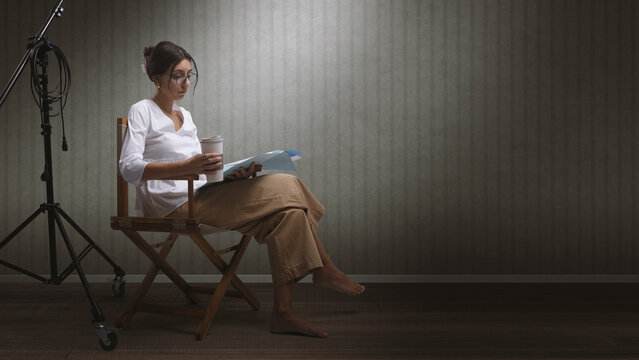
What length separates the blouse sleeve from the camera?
88.6 inches

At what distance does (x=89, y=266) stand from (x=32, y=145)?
765 millimetres

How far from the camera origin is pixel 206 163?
2.14 meters

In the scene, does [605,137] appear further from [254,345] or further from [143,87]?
[143,87]

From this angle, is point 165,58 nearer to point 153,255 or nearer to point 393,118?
point 153,255

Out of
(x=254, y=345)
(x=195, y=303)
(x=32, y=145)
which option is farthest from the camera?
(x=32, y=145)

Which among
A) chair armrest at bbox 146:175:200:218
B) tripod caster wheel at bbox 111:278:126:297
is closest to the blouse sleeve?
chair armrest at bbox 146:175:200:218

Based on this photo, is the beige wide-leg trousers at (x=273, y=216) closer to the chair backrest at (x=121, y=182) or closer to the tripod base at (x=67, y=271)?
the chair backrest at (x=121, y=182)

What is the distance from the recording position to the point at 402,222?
3406 mm

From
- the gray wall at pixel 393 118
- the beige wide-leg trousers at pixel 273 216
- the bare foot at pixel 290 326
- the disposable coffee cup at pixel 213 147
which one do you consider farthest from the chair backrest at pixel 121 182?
the gray wall at pixel 393 118

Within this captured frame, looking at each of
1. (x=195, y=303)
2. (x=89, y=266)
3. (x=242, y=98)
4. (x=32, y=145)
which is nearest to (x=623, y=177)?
(x=242, y=98)

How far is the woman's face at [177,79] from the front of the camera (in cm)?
247

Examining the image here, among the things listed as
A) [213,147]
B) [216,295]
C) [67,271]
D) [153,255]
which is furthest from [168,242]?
[213,147]

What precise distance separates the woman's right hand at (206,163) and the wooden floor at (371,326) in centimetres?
64

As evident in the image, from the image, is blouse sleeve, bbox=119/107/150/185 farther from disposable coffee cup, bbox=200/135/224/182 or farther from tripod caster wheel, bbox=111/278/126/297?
tripod caster wheel, bbox=111/278/126/297
